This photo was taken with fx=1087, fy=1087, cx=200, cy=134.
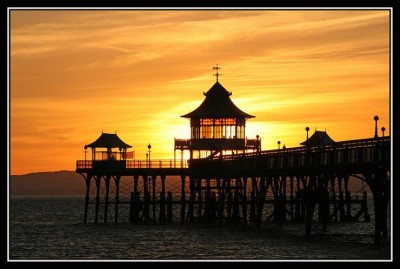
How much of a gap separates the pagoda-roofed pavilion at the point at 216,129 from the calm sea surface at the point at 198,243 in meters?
10.3

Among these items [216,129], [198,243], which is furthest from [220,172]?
[198,243]

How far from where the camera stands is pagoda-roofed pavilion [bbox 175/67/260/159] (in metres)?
94.1

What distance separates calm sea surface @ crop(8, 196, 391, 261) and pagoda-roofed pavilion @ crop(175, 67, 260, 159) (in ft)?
33.9

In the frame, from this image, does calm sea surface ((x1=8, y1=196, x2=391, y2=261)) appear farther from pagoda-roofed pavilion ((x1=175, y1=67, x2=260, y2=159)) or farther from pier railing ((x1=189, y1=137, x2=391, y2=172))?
pagoda-roofed pavilion ((x1=175, y1=67, x2=260, y2=159))

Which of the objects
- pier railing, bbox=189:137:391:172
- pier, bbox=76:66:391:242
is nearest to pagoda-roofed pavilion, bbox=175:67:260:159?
pier, bbox=76:66:391:242

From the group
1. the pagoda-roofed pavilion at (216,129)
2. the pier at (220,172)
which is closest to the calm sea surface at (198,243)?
the pier at (220,172)

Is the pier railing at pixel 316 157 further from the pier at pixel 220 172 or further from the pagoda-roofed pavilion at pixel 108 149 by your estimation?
the pagoda-roofed pavilion at pixel 108 149

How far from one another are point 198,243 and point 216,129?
97.8 ft

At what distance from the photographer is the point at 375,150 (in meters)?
53.3

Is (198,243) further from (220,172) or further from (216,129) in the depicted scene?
(216,129)

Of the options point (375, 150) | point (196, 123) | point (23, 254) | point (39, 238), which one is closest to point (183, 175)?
point (196, 123)

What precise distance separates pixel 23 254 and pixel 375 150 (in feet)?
75.1

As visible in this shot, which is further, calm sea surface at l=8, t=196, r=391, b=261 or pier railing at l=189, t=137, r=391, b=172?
calm sea surface at l=8, t=196, r=391, b=261
